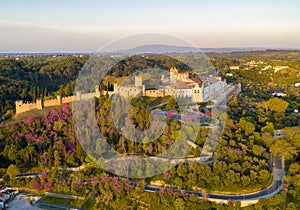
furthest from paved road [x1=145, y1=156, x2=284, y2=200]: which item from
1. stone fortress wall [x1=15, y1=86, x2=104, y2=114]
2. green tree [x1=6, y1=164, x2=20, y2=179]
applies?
stone fortress wall [x1=15, y1=86, x2=104, y2=114]

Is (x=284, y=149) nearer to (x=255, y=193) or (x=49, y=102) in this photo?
(x=255, y=193)

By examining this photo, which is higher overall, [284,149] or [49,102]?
[49,102]

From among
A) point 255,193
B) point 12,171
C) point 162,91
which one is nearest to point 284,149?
point 255,193

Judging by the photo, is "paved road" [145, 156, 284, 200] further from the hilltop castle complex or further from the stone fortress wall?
the stone fortress wall

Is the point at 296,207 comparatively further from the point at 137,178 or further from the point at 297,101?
the point at 297,101

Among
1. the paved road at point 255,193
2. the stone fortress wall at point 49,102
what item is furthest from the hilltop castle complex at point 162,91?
the paved road at point 255,193

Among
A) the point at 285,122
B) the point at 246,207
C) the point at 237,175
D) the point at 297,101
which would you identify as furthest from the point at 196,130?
the point at 297,101

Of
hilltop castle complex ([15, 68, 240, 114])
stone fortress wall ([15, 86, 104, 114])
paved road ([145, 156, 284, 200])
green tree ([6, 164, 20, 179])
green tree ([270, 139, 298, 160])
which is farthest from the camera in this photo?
hilltop castle complex ([15, 68, 240, 114])

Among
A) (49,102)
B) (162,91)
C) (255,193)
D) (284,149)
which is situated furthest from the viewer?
(162,91)

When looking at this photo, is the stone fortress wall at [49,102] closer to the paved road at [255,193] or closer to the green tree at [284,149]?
the paved road at [255,193]
